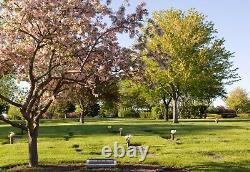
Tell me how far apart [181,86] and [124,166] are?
39.5 meters

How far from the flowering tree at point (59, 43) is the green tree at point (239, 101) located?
10294 centimetres

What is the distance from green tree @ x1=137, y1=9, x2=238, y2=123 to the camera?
5906cm

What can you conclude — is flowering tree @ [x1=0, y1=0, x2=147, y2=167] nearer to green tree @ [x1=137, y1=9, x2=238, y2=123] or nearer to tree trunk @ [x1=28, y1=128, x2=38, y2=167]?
tree trunk @ [x1=28, y1=128, x2=38, y2=167]

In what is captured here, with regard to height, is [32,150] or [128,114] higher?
[128,114]

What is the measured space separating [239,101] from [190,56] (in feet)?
220

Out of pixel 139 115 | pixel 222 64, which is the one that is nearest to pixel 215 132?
pixel 222 64

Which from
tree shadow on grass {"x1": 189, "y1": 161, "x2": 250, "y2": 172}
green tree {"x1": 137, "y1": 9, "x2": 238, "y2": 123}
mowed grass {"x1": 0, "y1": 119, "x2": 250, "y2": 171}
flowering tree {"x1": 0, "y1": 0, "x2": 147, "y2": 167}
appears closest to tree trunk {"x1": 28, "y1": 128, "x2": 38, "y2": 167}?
flowering tree {"x1": 0, "y1": 0, "x2": 147, "y2": 167}

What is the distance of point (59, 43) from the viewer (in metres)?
19.8

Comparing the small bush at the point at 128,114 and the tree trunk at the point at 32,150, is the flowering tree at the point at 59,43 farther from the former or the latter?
the small bush at the point at 128,114

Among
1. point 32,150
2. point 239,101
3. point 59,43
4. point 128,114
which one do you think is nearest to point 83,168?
point 32,150

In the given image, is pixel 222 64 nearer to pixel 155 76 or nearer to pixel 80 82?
pixel 155 76

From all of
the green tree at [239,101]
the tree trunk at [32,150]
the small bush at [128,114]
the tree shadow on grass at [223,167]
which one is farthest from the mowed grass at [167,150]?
the green tree at [239,101]

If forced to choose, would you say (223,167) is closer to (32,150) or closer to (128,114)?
(32,150)

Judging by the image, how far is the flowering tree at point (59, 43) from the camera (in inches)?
751
